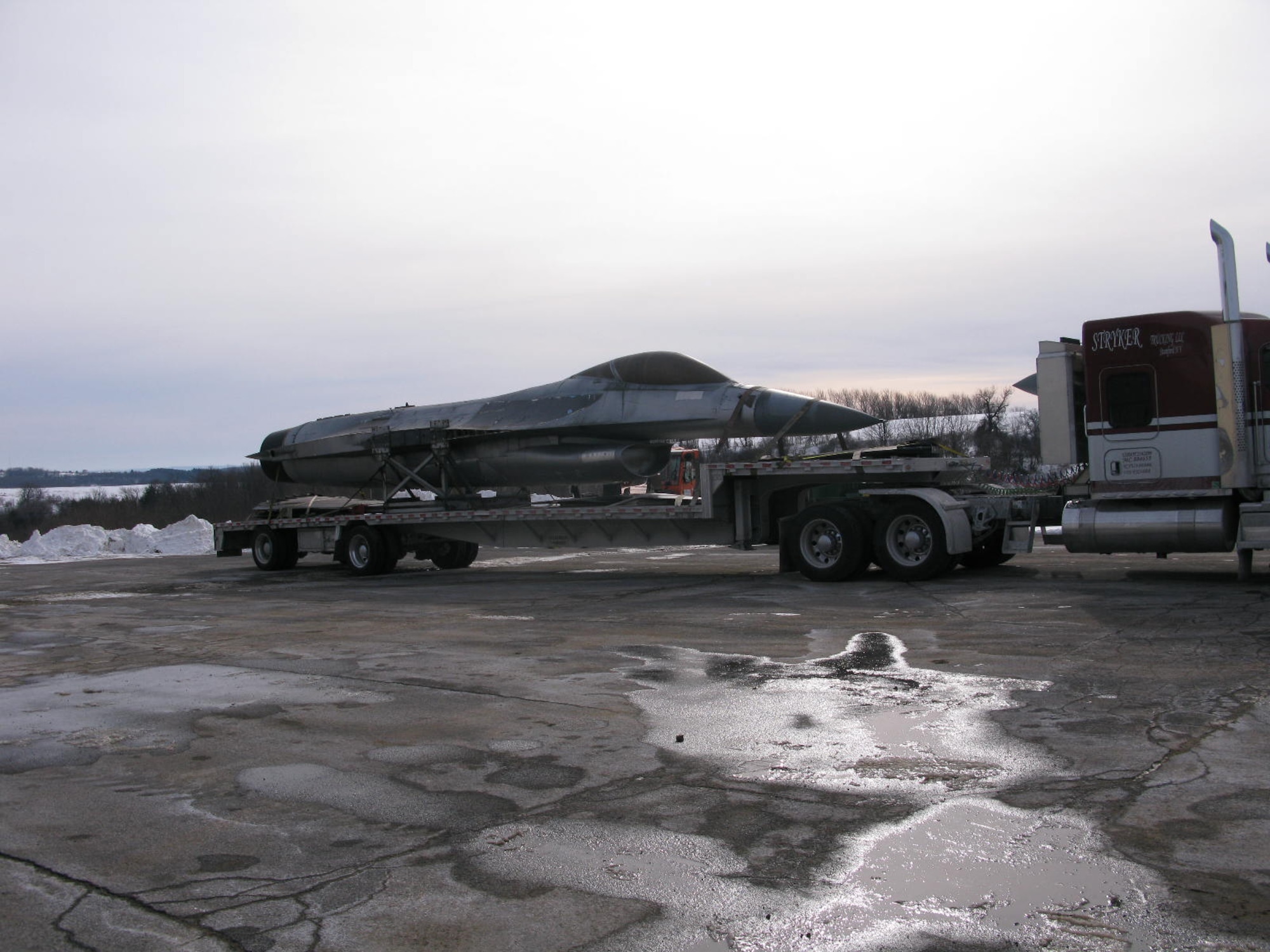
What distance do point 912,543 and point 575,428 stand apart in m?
6.75

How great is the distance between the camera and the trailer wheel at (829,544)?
14.2 metres

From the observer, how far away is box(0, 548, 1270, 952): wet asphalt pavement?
144 inches

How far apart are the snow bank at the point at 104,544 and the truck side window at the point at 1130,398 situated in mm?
25894

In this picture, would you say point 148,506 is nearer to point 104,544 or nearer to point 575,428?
point 104,544

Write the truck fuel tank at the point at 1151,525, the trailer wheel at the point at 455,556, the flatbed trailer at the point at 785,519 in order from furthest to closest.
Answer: the trailer wheel at the point at 455,556 → the flatbed trailer at the point at 785,519 → the truck fuel tank at the point at 1151,525

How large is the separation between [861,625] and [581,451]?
9.19 m

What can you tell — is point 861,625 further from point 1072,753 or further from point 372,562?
point 372,562

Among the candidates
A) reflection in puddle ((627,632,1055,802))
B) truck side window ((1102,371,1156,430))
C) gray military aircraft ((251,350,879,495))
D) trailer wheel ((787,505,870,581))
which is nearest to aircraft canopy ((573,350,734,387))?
gray military aircraft ((251,350,879,495))

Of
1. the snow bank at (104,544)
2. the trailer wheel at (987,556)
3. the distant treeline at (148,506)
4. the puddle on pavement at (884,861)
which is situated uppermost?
the distant treeline at (148,506)

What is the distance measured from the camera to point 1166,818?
14.5 ft

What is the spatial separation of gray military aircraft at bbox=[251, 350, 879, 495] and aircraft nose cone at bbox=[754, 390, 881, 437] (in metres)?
0.02

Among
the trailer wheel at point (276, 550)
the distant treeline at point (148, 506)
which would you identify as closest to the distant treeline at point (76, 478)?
the distant treeline at point (148, 506)

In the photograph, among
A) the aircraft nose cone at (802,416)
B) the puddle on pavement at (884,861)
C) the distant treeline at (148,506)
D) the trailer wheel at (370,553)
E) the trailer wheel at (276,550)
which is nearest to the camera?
the puddle on pavement at (884,861)

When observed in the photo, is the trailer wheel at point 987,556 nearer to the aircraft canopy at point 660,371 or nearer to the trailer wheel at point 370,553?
the aircraft canopy at point 660,371
